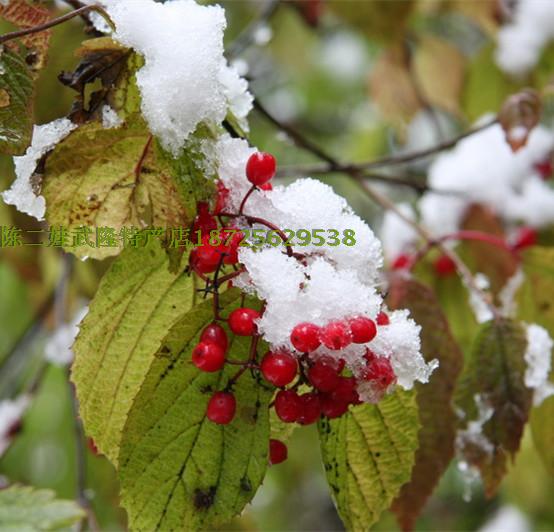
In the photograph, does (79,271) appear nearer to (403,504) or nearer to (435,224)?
(435,224)

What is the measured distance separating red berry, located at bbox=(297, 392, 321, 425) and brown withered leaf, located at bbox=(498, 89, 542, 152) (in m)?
0.76

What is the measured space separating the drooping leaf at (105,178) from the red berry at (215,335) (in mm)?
147

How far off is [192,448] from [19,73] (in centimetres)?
51

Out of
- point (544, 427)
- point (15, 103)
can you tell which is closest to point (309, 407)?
point (15, 103)

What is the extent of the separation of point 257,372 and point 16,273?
1800mm

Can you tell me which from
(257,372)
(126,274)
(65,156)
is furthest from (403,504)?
(65,156)

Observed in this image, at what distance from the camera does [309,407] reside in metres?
0.98

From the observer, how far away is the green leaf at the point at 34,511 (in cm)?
138

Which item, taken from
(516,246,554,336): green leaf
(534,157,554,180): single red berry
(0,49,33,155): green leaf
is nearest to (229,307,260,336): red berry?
(0,49,33,155): green leaf

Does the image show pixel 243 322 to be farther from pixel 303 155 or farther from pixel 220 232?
pixel 303 155

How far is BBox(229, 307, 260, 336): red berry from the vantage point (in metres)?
0.96

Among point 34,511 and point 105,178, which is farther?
point 34,511

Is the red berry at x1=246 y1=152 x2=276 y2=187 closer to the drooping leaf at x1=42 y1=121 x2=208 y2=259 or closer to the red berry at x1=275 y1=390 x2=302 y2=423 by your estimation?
the drooping leaf at x1=42 y1=121 x2=208 y2=259

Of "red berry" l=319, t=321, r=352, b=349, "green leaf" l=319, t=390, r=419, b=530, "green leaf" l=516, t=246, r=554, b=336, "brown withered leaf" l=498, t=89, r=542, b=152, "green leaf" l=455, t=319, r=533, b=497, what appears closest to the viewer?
"red berry" l=319, t=321, r=352, b=349
